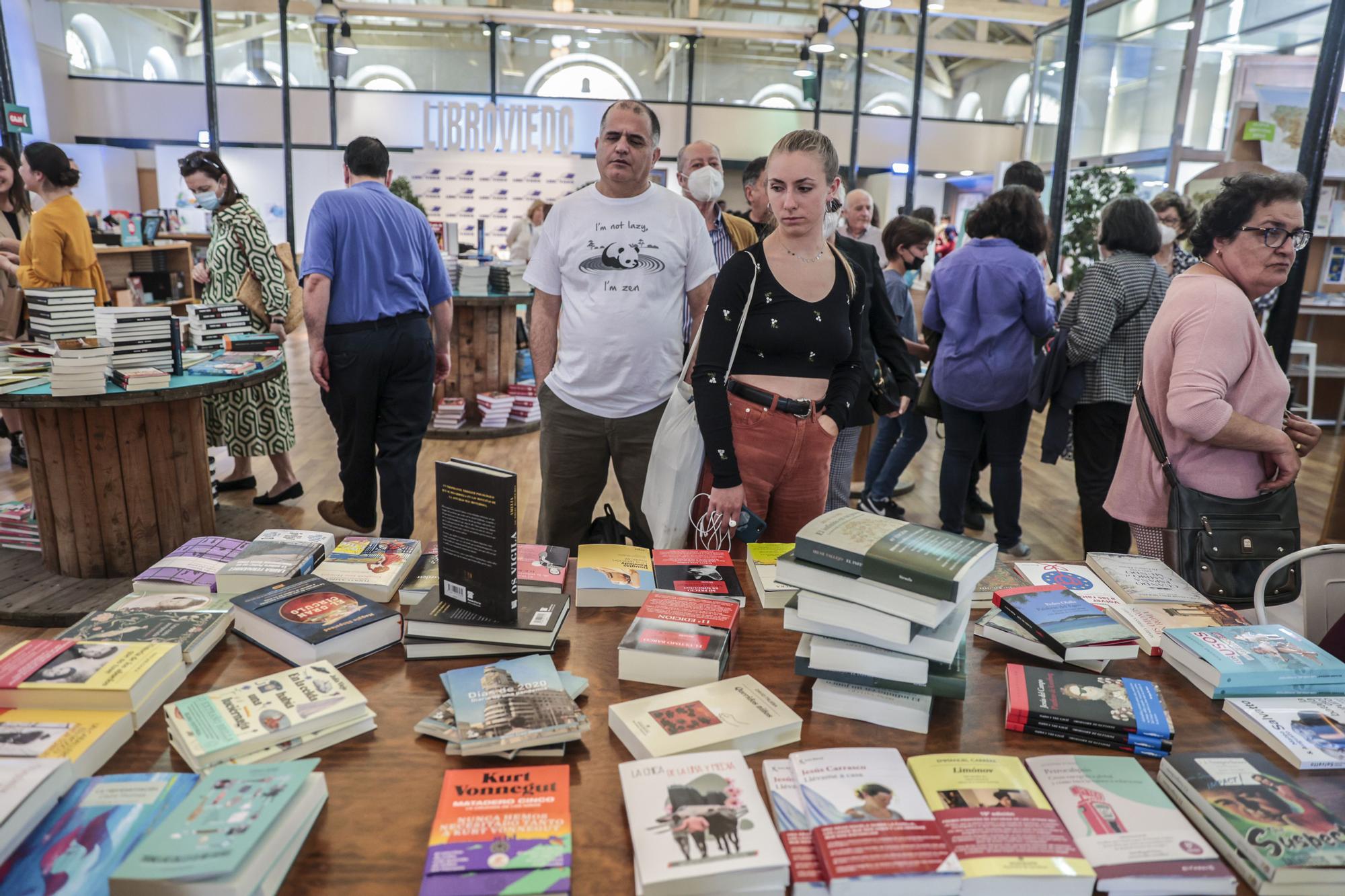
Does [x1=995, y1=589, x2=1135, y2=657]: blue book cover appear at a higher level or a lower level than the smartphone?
higher

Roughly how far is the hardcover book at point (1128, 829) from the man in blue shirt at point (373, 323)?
279cm

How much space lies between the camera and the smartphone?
2193mm

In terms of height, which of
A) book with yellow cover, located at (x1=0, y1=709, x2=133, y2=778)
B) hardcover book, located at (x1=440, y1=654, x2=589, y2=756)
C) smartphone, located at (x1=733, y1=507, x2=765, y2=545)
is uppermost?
book with yellow cover, located at (x1=0, y1=709, x2=133, y2=778)

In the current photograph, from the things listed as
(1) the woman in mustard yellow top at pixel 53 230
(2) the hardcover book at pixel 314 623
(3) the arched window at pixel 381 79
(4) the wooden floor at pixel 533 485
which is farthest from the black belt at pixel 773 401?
(3) the arched window at pixel 381 79

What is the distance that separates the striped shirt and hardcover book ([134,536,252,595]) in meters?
2.95

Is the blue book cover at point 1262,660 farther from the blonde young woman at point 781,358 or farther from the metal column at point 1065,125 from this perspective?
the metal column at point 1065,125

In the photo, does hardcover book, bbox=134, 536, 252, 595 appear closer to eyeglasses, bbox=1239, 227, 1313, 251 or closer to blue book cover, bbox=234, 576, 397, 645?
blue book cover, bbox=234, 576, 397, 645

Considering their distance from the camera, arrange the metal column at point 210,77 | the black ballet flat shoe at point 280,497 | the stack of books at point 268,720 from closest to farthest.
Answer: the stack of books at point 268,720, the black ballet flat shoe at point 280,497, the metal column at point 210,77

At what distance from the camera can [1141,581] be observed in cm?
174

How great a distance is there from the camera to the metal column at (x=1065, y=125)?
5.70 m

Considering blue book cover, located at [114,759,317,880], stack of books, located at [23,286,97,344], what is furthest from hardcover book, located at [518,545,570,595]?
stack of books, located at [23,286,97,344]

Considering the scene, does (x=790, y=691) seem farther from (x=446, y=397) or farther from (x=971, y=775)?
(x=446, y=397)

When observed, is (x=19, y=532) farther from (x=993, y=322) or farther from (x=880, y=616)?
(x=993, y=322)

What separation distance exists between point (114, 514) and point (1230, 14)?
11.5 m
